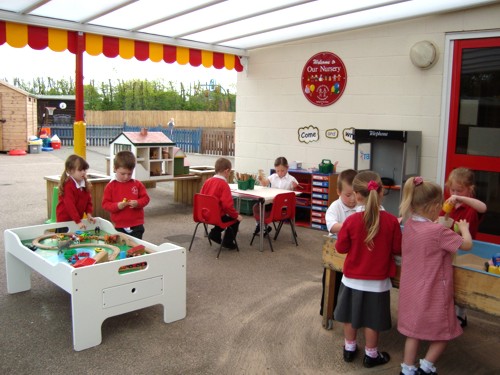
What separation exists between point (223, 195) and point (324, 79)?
132 inches

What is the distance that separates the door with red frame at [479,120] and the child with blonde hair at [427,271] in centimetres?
397

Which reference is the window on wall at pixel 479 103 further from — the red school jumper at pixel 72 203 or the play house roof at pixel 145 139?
the red school jumper at pixel 72 203

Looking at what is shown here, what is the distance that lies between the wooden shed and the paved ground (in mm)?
16718

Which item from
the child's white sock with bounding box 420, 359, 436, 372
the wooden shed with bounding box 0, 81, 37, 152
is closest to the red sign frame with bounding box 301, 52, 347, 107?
the child's white sock with bounding box 420, 359, 436, 372

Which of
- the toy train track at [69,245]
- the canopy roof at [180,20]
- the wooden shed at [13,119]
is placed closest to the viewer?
the toy train track at [69,245]

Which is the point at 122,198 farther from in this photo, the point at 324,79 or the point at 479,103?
the point at 479,103

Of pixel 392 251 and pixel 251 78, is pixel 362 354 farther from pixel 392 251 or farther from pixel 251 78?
pixel 251 78

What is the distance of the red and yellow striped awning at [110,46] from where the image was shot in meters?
6.95

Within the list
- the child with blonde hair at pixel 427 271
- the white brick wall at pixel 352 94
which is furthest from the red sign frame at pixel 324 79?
the child with blonde hair at pixel 427 271

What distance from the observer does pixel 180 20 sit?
7391mm

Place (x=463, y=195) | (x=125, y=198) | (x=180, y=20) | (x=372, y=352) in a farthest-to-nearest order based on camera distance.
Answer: (x=180, y=20), (x=125, y=198), (x=463, y=195), (x=372, y=352)

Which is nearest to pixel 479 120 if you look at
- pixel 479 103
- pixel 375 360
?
pixel 479 103

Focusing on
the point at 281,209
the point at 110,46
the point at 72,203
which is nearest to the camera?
the point at 72,203

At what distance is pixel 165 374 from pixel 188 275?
2.20 meters
